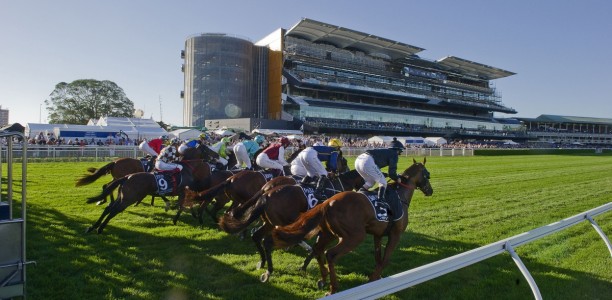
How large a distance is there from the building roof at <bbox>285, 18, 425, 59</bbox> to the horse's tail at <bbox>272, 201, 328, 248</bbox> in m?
54.2

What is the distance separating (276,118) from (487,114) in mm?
50069

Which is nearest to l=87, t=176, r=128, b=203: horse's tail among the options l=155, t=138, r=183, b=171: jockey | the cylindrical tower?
l=155, t=138, r=183, b=171: jockey

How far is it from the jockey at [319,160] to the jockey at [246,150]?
108 inches

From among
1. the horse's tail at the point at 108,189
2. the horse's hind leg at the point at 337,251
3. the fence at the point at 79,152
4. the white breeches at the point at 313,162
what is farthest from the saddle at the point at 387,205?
the fence at the point at 79,152

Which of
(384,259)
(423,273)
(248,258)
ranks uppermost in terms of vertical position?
(423,273)

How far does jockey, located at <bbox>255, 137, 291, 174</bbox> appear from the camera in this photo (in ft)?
25.2

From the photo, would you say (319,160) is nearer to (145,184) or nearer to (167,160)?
(145,184)

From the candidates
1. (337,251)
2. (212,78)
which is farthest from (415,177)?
(212,78)

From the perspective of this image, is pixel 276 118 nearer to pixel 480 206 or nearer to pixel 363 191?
pixel 480 206

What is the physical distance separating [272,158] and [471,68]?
272 feet

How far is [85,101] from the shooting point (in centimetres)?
5019

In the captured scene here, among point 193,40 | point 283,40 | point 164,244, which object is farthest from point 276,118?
point 164,244

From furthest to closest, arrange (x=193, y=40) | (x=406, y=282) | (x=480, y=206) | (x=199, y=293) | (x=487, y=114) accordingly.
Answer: (x=487, y=114) → (x=193, y=40) → (x=480, y=206) → (x=199, y=293) → (x=406, y=282)

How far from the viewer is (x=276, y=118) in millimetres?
57156
